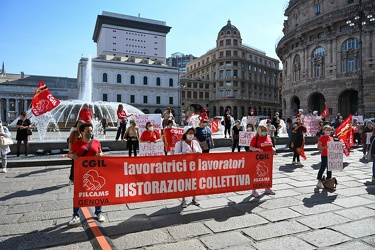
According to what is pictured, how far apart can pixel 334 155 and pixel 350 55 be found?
3416 cm

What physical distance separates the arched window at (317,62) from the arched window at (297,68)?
267 cm

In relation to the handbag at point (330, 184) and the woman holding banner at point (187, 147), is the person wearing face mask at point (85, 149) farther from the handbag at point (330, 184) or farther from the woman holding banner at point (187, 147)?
the handbag at point (330, 184)

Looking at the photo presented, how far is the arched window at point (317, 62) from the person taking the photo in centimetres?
3706

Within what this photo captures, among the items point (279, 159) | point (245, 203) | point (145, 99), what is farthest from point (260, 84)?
point (245, 203)

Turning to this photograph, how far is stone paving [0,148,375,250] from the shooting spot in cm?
375

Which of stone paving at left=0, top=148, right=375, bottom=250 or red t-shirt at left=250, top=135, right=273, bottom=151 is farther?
red t-shirt at left=250, top=135, right=273, bottom=151

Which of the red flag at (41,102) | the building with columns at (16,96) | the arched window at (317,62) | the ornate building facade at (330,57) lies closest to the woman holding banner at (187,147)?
the red flag at (41,102)

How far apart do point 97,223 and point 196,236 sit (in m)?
1.77

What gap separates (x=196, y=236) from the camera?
397 cm

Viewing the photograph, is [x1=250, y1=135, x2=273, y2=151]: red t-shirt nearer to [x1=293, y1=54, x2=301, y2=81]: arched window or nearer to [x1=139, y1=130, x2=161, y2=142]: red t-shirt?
[x1=139, y1=130, x2=161, y2=142]: red t-shirt

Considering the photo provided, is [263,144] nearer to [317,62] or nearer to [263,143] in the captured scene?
[263,143]

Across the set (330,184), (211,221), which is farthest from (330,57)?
(211,221)

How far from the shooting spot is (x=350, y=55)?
34.1m

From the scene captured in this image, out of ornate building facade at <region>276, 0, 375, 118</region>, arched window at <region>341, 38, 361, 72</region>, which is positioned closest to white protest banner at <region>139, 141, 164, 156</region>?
ornate building facade at <region>276, 0, 375, 118</region>
